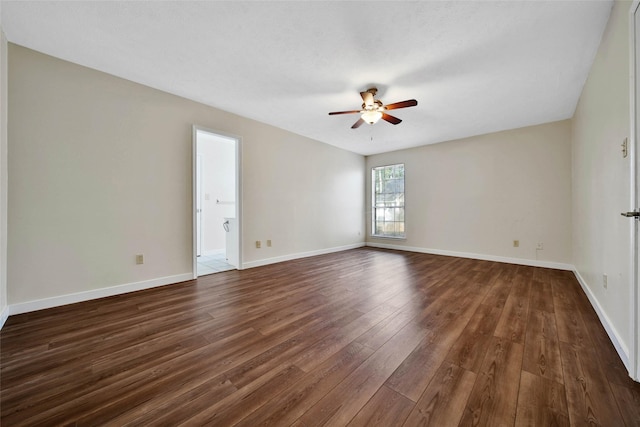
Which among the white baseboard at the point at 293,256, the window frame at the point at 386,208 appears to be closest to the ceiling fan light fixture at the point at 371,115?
the white baseboard at the point at 293,256

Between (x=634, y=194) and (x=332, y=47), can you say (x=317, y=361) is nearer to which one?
(x=634, y=194)

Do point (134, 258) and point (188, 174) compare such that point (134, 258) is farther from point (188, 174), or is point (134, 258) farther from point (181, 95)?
point (181, 95)

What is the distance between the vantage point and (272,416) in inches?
44.9

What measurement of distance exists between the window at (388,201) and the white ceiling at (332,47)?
2.70 meters

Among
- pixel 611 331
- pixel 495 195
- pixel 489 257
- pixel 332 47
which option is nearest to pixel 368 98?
pixel 332 47

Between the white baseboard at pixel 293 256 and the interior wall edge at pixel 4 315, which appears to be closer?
the interior wall edge at pixel 4 315

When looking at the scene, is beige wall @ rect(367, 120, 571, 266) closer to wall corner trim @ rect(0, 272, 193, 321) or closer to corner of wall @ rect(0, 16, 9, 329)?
wall corner trim @ rect(0, 272, 193, 321)

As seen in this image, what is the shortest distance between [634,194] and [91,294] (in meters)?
4.67

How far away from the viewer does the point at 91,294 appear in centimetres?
262

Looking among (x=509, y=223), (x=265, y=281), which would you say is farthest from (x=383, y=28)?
(x=509, y=223)

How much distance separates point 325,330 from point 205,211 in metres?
4.58

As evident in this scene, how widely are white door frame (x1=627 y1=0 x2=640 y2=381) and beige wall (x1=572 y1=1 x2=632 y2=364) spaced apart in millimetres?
121

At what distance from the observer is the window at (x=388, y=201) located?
6.02 metres

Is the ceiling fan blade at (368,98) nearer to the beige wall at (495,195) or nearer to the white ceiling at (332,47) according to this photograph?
the white ceiling at (332,47)
